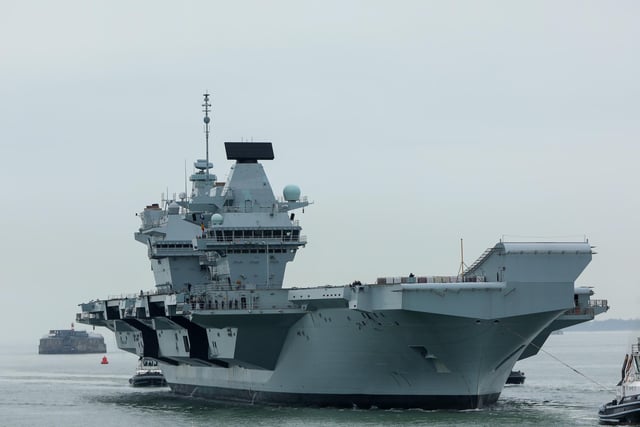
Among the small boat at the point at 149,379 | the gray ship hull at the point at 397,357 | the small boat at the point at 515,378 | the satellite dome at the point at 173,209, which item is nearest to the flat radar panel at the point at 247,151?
the satellite dome at the point at 173,209

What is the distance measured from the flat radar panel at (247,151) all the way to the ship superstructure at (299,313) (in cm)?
5

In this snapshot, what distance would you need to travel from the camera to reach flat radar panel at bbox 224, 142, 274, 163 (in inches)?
1807

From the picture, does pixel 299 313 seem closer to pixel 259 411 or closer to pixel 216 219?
pixel 259 411

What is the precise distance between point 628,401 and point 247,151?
17705mm

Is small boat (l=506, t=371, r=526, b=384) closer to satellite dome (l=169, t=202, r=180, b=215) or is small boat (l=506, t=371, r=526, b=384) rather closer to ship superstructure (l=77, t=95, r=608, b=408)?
ship superstructure (l=77, t=95, r=608, b=408)

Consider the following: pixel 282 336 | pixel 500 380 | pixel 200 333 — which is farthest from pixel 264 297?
pixel 500 380

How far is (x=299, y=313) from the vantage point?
128 feet

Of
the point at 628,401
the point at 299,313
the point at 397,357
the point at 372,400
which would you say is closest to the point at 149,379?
the point at 299,313

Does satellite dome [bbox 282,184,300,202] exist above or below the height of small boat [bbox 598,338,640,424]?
above

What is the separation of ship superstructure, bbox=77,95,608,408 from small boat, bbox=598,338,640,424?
2436 mm

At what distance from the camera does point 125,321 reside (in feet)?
165

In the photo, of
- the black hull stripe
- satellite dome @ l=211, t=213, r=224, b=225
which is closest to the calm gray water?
the black hull stripe

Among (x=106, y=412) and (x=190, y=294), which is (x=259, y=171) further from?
(x=106, y=412)

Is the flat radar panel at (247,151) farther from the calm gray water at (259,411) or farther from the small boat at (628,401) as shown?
the small boat at (628,401)
